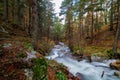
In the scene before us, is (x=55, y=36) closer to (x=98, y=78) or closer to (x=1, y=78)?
(x=98, y=78)

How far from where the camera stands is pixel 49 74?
571 cm

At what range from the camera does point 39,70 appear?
5348mm

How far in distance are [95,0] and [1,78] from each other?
24.3 meters

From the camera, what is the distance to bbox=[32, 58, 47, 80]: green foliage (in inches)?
205

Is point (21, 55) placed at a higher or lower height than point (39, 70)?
higher

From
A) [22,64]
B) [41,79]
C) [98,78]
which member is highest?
[22,64]

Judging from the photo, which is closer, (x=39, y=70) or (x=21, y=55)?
(x=39, y=70)

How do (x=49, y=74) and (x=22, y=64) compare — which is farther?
(x=49, y=74)

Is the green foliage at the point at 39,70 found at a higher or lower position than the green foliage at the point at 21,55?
lower

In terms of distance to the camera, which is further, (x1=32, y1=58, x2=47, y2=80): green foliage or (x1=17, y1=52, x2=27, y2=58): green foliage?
(x1=17, y1=52, x2=27, y2=58): green foliage

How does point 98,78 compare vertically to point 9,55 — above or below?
below

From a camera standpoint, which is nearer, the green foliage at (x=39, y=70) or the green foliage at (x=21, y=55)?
the green foliage at (x=39, y=70)

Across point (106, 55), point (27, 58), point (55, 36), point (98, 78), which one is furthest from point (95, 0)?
point (55, 36)

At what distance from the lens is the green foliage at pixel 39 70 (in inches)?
205
